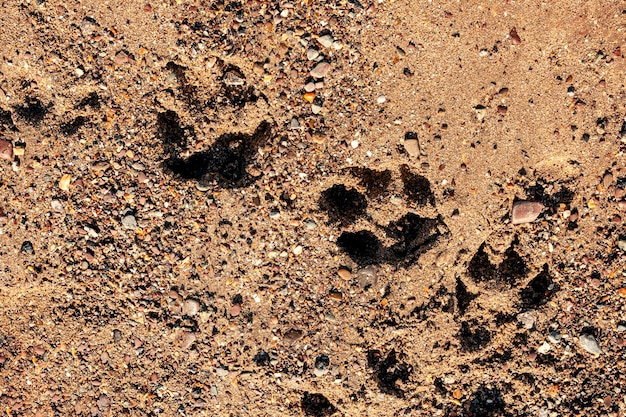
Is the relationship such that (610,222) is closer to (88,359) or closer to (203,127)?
(203,127)

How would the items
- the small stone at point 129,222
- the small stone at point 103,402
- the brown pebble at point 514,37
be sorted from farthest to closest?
1. the small stone at point 103,402
2. the small stone at point 129,222
3. the brown pebble at point 514,37

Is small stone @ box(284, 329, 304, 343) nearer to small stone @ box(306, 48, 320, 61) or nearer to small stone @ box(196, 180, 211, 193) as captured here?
small stone @ box(196, 180, 211, 193)

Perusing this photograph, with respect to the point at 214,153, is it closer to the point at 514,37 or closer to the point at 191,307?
the point at 191,307

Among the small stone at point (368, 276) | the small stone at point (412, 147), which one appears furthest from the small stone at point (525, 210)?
the small stone at point (368, 276)

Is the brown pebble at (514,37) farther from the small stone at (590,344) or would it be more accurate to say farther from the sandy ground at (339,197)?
the small stone at (590,344)

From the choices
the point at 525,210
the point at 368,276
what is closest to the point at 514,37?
the point at 525,210

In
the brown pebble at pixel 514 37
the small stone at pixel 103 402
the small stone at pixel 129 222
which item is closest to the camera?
the brown pebble at pixel 514 37
